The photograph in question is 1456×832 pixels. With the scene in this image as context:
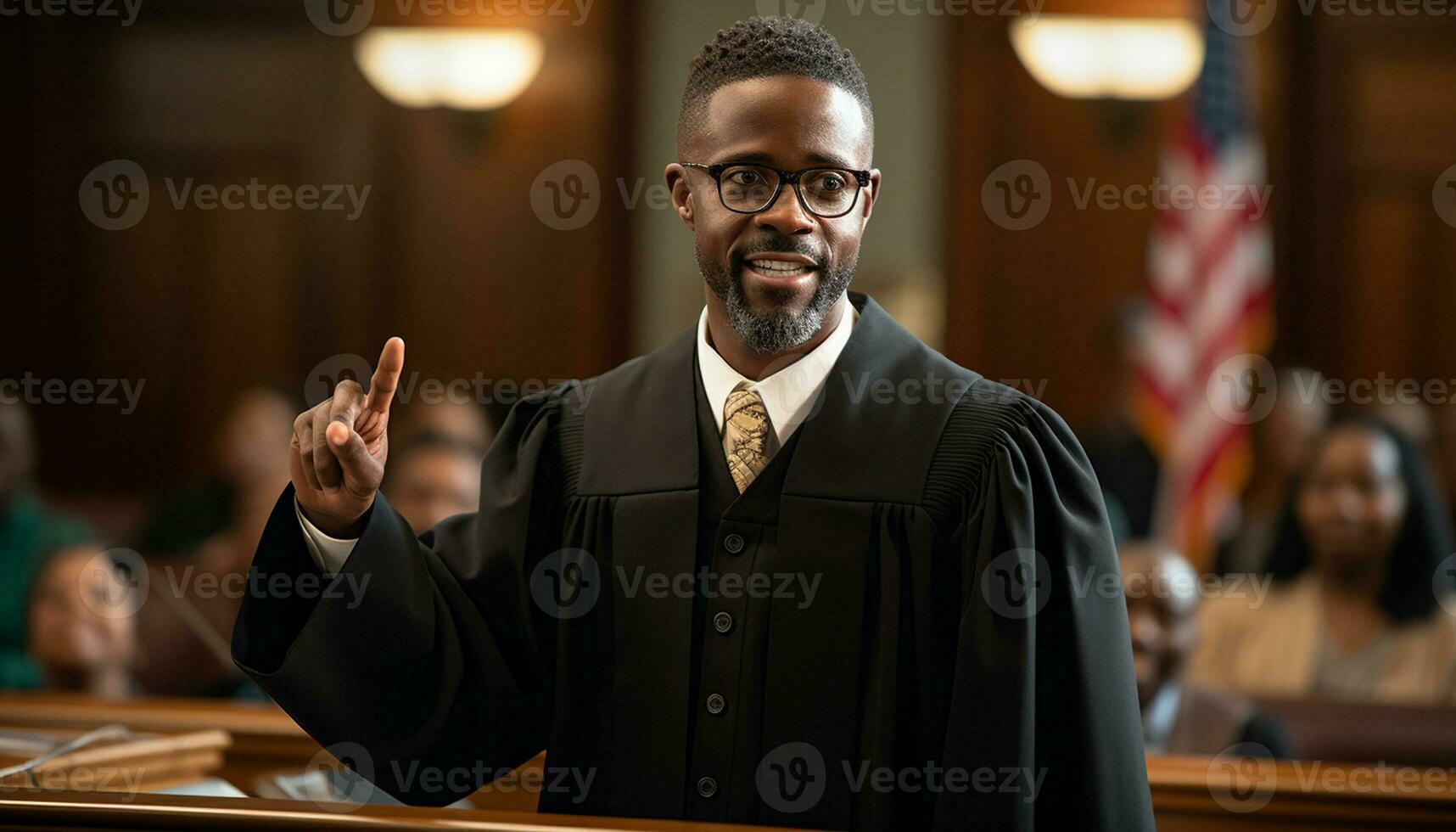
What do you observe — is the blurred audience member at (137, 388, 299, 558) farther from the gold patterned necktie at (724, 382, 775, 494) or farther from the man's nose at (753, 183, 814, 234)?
the man's nose at (753, 183, 814, 234)

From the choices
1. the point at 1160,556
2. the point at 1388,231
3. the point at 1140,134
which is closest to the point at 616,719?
the point at 1160,556

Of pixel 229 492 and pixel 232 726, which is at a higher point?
pixel 229 492

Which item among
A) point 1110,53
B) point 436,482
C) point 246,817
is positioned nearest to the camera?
point 246,817

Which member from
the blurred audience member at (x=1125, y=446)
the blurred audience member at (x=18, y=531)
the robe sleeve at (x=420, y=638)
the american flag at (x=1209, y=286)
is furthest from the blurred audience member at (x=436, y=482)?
the american flag at (x=1209, y=286)

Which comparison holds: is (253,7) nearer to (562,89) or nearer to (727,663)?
(562,89)

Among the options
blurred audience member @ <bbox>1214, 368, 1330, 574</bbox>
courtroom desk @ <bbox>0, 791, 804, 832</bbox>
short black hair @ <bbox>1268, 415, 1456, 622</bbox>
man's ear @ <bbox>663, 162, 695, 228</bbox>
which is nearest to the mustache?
man's ear @ <bbox>663, 162, 695, 228</bbox>

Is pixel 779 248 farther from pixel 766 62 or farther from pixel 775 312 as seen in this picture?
pixel 766 62

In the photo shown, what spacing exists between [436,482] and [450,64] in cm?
383

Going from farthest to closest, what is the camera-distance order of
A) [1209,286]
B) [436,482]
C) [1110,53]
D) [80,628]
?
[1110,53] → [1209,286] → [436,482] → [80,628]

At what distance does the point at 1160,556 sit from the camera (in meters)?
3.71

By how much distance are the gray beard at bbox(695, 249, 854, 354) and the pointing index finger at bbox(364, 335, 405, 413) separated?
44 centimetres

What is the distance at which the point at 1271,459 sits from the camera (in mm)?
6316

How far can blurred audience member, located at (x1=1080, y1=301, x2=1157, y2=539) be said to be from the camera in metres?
6.14

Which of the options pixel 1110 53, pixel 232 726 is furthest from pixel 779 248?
pixel 1110 53
